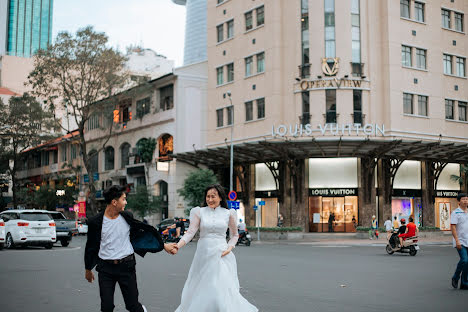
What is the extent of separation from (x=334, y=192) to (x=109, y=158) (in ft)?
96.1

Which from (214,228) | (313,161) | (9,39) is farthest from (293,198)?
(9,39)

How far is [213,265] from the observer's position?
7.22m

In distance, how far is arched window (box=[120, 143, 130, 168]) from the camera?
5881 cm

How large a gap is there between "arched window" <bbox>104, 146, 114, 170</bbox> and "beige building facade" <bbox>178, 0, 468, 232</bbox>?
17.8 meters

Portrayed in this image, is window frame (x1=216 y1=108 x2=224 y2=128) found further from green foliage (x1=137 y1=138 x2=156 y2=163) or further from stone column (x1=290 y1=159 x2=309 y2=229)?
stone column (x1=290 y1=159 x2=309 y2=229)

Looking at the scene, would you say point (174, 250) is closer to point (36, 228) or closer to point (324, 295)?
point (324, 295)

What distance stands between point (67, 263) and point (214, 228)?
1166 cm

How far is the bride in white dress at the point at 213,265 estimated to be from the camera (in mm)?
7086

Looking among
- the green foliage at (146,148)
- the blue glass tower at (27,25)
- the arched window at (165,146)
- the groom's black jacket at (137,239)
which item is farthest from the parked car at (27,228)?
the blue glass tower at (27,25)

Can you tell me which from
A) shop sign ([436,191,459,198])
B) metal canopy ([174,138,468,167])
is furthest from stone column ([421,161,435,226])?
metal canopy ([174,138,468,167])

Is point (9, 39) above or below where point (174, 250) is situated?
above

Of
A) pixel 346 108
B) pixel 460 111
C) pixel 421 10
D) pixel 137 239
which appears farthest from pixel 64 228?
pixel 460 111

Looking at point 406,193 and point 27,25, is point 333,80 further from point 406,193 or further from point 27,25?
point 27,25

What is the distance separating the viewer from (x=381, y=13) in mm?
42719
